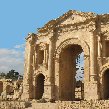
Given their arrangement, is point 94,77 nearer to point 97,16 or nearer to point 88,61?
point 88,61

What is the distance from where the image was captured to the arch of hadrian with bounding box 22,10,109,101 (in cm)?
2302

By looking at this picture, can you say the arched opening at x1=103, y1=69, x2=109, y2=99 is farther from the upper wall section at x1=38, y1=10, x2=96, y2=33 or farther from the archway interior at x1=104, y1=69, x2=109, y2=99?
the upper wall section at x1=38, y1=10, x2=96, y2=33

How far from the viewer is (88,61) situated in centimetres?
2356

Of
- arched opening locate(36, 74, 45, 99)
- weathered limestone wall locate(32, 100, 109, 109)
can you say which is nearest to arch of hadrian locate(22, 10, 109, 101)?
arched opening locate(36, 74, 45, 99)

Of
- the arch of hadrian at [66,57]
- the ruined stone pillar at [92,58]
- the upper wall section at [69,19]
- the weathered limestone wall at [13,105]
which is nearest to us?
the weathered limestone wall at [13,105]

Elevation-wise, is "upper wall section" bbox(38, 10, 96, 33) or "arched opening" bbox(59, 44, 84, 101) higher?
"upper wall section" bbox(38, 10, 96, 33)

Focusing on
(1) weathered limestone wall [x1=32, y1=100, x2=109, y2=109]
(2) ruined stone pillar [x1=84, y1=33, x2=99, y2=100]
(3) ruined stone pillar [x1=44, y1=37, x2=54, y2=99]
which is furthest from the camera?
(3) ruined stone pillar [x1=44, y1=37, x2=54, y2=99]

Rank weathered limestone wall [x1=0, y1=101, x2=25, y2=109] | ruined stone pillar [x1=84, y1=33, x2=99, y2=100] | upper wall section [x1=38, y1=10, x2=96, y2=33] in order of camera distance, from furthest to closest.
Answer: upper wall section [x1=38, y1=10, x2=96, y2=33] < weathered limestone wall [x1=0, y1=101, x2=25, y2=109] < ruined stone pillar [x1=84, y1=33, x2=99, y2=100]

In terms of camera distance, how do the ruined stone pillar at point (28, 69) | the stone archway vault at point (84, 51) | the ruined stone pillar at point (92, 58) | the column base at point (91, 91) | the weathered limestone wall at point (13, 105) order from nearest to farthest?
the column base at point (91, 91) → the weathered limestone wall at point (13, 105) → the ruined stone pillar at point (92, 58) → the stone archway vault at point (84, 51) → the ruined stone pillar at point (28, 69)

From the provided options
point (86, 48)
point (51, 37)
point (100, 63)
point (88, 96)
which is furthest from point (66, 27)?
point (88, 96)

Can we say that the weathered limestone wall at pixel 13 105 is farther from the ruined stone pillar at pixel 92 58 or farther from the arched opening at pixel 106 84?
the arched opening at pixel 106 84

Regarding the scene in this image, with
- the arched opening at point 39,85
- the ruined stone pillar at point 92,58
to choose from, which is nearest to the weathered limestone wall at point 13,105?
the arched opening at point 39,85

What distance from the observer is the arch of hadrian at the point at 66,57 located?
75.5ft

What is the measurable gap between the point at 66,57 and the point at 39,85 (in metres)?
4.18
